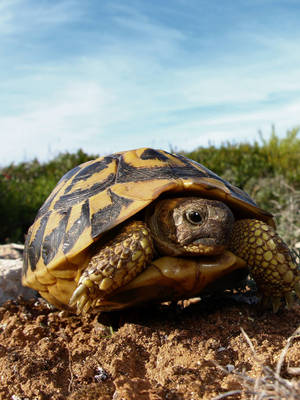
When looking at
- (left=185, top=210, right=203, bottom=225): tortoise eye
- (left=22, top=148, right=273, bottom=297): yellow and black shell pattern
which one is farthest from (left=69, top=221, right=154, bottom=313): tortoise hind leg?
(left=185, top=210, right=203, bottom=225): tortoise eye

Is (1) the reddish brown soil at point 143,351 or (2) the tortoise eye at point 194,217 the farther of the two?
(2) the tortoise eye at point 194,217

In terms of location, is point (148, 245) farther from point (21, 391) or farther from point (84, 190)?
point (21, 391)

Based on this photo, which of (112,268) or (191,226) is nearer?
(112,268)

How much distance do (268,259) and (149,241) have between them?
2.36 feet

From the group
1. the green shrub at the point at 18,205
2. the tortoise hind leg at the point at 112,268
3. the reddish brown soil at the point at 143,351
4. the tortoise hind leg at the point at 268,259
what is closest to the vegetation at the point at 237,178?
the green shrub at the point at 18,205

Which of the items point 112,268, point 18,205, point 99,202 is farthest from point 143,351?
point 18,205

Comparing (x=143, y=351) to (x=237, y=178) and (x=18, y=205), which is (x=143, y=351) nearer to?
(x=18, y=205)

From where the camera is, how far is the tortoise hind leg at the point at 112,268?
2.13 meters

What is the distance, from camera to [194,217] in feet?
7.47

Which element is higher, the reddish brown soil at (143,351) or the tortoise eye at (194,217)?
the tortoise eye at (194,217)

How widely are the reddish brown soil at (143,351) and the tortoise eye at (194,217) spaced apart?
1.93 feet

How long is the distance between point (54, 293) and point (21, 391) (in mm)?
764

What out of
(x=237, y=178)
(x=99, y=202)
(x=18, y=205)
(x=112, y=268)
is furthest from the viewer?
(x=237, y=178)

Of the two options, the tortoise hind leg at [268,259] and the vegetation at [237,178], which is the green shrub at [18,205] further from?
the tortoise hind leg at [268,259]
